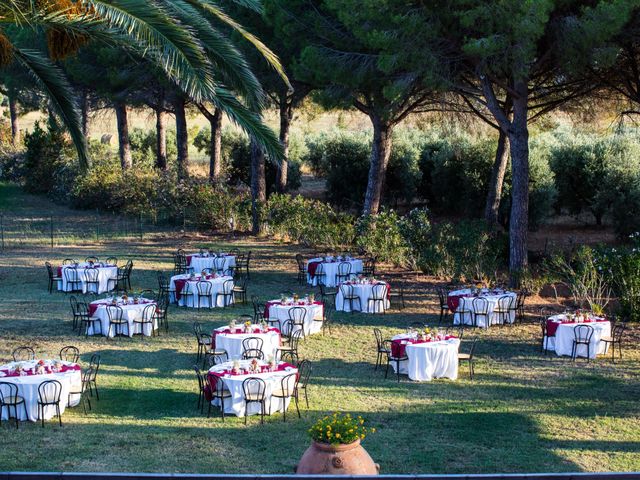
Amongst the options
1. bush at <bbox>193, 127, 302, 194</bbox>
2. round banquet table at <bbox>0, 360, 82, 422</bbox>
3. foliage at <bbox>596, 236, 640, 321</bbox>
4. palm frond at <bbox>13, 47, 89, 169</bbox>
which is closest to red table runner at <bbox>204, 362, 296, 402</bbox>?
round banquet table at <bbox>0, 360, 82, 422</bbox>

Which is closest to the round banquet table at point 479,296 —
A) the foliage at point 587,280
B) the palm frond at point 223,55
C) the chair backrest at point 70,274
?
the foliage at point 587,280

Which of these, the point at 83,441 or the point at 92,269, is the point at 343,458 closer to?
the point at 83,441

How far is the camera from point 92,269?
22.2m

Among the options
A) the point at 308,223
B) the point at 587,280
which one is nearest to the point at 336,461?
the point at 587,280

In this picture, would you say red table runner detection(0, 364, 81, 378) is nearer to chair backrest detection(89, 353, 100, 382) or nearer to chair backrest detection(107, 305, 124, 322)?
chair backrest detection(89, 353, 100, 382)

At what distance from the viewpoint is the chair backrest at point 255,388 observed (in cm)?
1249

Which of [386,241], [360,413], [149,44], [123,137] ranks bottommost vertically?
[360,413]

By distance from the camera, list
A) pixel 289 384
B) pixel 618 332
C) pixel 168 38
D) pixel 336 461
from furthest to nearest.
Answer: pixel 618 332, pixel 289 384, pixel 168 38, pixel 336 461

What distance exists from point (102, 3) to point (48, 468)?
6.02 meters

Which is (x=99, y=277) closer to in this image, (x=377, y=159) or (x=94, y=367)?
(x=94, y=367)

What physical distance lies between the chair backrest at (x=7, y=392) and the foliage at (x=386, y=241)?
13.8 meters

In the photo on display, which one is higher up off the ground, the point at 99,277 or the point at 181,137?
the point at 181,137

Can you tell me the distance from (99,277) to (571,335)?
1167 cm

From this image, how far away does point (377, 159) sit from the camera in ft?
91.3
